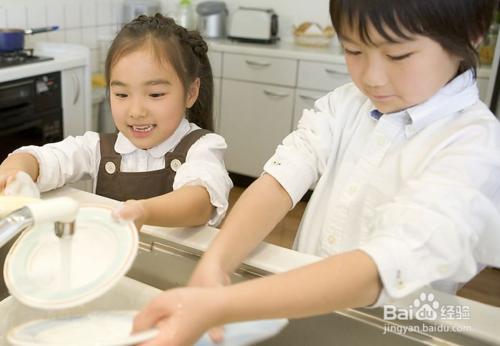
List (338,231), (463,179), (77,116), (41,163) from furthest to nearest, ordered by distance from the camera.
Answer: (77,116) < (41,163) < (338,231) < (463,179)

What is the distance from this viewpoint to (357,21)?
0.70m

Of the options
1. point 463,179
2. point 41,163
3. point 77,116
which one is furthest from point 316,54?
point 463,179

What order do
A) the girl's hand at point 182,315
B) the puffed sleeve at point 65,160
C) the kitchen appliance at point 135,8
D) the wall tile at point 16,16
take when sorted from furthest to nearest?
the kitchen appliance at point 135,8 < the wall tile at point 16,16 < the puffed sleeve at point 65,160 < the girl's hand at point 182,315

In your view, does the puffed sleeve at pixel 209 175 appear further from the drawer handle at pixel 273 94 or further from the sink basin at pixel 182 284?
the drawer handle at pixel 273 94

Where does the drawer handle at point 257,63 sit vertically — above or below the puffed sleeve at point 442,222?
below

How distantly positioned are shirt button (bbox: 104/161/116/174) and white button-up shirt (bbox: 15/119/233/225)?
0.02m

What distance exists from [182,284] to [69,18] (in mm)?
2580

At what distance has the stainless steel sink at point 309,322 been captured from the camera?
682 mm

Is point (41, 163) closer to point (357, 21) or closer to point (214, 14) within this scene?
point (357, 21)

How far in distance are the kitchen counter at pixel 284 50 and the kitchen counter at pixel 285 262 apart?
80.4 inches

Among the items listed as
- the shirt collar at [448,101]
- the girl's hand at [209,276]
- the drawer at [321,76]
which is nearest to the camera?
the girl's hand at [209,276]

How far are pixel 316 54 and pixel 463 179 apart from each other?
2.23m

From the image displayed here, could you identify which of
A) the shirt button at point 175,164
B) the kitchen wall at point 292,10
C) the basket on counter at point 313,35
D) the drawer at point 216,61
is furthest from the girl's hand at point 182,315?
the kitchen wall at point 292,10

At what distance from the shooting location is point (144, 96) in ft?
3.63
